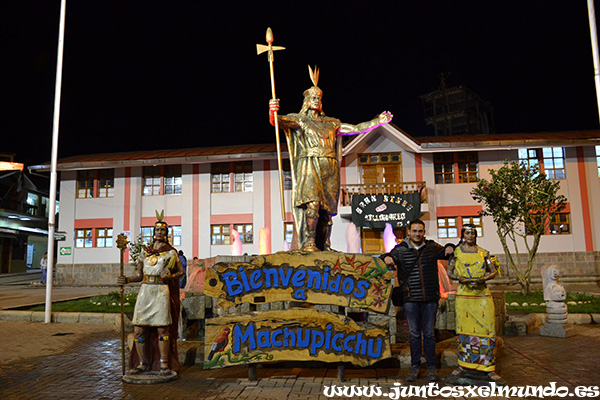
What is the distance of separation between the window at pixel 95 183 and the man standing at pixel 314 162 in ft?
63.2

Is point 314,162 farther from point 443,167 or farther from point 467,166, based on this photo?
point 467,166

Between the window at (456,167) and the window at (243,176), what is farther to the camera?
the window at (243,176)

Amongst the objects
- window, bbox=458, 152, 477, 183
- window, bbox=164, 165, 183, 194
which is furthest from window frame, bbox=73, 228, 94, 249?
Result: window, bbox=458, 152, 477, 183

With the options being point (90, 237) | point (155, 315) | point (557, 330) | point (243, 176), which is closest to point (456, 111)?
point (243, 176)

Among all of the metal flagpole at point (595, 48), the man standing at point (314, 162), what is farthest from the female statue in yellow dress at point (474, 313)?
the metal flagpole at point (595, 48)

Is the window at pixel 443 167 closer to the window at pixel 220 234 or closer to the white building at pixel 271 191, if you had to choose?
the white building at pixel 271 191

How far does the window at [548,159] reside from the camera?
20.9 meters

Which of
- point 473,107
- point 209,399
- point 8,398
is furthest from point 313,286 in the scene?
point 473,107

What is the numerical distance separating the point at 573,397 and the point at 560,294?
13.2 feet

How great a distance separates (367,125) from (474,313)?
3251mm

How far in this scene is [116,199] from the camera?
76.5 ft

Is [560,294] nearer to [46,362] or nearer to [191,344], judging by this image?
[191,344]

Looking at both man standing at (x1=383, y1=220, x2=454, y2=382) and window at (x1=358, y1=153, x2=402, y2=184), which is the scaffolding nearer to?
window at (x1=358, y1=153, x2=402, y2=184)

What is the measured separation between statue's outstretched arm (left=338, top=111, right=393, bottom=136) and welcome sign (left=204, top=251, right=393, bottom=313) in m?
2.35
